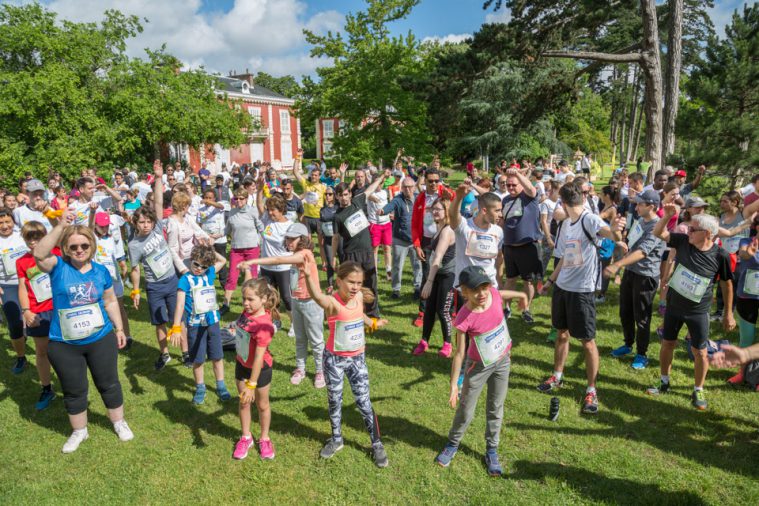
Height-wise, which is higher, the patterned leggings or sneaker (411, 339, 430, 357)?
the patterned leggings

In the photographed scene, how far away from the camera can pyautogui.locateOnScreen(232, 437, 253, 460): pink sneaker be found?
4.12 metres

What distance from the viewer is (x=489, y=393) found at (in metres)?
3.86

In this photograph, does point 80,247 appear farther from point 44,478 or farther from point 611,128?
point 611,128

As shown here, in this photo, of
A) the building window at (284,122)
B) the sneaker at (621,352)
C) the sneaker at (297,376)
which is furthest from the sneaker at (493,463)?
the building window at (284,122)

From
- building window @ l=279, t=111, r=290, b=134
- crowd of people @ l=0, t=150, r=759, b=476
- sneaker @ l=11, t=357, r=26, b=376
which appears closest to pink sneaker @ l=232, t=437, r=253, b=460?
crowd of people @ l=0, t=150, r=759, b=476

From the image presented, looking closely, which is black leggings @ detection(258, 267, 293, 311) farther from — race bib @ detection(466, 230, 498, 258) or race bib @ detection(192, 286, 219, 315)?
race bib @ detection(466, 230, 498, 258)

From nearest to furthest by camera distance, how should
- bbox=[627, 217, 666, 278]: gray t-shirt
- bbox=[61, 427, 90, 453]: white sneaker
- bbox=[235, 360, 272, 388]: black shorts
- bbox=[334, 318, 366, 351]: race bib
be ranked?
bbox=[334, 318, 366, 351]: race bib → bbox=[235, 360, 272, 388]: black shorts → bbox=[61, 427, 90, 453]: white sneaker → bbox=[627, 217, 666, 278]: gray t-shirt

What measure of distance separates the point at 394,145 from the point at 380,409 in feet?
65.2

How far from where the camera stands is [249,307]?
3.92 meters

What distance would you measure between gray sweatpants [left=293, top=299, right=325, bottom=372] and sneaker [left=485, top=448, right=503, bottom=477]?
2.15 meters

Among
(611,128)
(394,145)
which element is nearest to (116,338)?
(394,145)

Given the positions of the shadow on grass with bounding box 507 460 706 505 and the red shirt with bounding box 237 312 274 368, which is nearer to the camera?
the shadow on grass with bounding box 507 460 706 505

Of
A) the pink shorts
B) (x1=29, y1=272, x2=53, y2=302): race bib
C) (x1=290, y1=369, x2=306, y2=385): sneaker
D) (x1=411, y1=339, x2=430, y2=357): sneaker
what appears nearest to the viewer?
(x1=29, y1=272, x2=53, y2=302): race bib

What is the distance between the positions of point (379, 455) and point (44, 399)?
3.88 m
